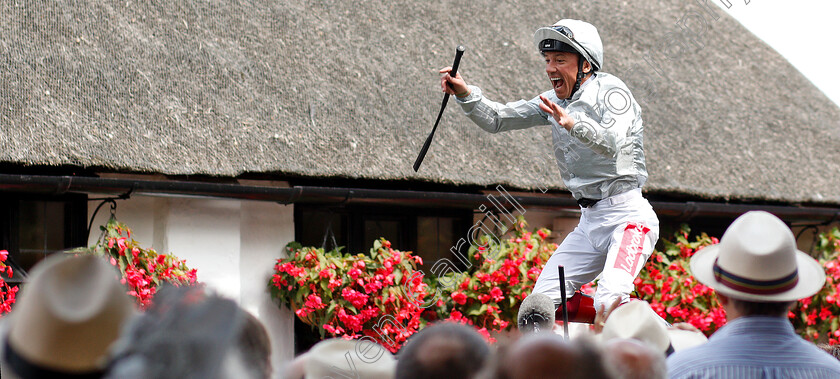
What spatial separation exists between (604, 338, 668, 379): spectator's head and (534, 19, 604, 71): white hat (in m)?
2.31

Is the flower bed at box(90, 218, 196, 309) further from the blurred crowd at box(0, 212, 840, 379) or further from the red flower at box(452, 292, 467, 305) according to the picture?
the blurred crowd at box(0, 212, 840, 379)

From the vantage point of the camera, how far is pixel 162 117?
6.34 meters

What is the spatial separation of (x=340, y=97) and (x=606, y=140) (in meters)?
3.70

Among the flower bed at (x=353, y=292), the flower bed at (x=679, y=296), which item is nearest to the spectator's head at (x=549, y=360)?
the flower bed at (x=353, y=292)

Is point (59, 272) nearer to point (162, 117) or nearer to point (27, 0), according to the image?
point (162, 117)

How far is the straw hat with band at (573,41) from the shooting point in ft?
13.3

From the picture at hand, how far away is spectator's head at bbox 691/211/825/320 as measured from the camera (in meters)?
2.43

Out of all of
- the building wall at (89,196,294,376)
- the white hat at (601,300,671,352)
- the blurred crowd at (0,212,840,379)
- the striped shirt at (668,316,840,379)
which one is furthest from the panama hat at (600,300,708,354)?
the building wall at (89,196,294,376)

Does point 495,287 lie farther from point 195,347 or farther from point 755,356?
point 195,347

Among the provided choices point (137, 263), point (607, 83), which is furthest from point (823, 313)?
point (137, 263)

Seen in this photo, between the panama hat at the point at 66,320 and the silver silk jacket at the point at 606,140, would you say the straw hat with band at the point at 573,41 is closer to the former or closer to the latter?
the silver silk jacket at the point at 606,140

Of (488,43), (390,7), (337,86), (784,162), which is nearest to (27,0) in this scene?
→ (337,86)

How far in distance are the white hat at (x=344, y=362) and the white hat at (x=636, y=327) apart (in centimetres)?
65

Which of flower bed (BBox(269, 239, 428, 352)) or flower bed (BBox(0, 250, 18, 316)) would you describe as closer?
flower bed (BBox(0, 250, 18, 316))
